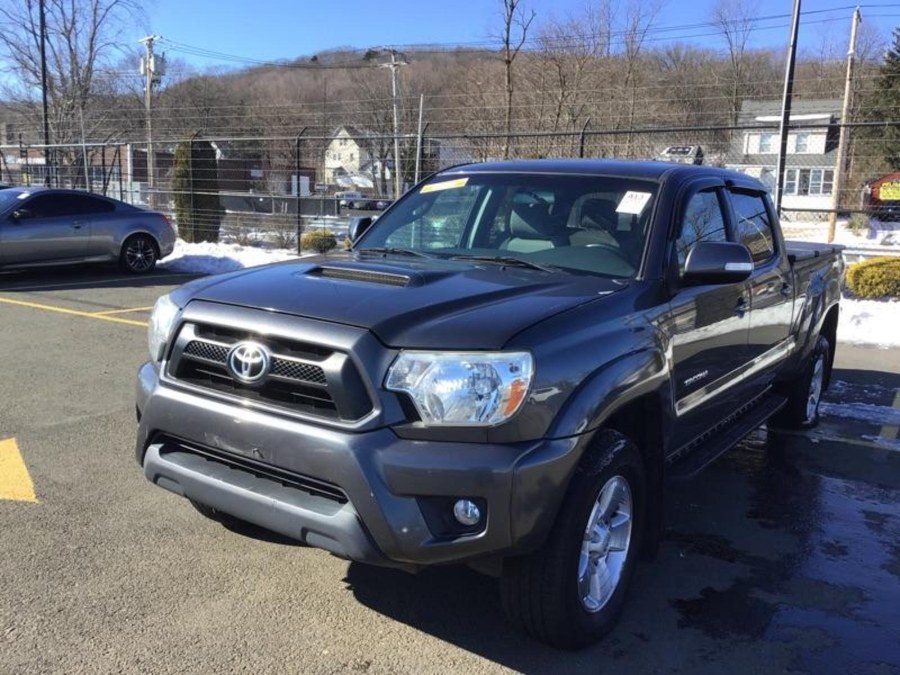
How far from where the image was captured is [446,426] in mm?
2568

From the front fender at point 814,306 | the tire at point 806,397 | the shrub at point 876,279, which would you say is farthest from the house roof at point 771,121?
the tire at point 806,397

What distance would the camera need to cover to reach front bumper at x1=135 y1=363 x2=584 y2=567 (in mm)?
2518

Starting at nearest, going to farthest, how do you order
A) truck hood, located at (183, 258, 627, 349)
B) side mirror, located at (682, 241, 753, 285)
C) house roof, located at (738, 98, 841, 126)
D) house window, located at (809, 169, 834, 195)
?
truck hood, located at (183, 258, 627, 349)
side mirror, located at (682, 241, 753, 285)
house roof, located at (738, 98, 841, 126)
house window, located at (809, 169, 834, 195)

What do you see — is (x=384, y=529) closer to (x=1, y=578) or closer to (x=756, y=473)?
(x=1, y=578)

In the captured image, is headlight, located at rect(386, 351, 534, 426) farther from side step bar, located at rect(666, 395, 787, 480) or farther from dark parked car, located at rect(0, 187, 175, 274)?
dark parked car, located at rect(0, 187, 175, 274)

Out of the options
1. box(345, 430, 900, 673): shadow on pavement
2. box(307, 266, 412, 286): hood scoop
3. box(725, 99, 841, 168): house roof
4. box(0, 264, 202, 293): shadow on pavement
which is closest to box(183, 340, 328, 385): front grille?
box(307, 266, 412, 286): hood scoop

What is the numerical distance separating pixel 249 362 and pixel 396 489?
721 mm

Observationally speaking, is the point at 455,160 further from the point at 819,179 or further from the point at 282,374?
the point at 819,179

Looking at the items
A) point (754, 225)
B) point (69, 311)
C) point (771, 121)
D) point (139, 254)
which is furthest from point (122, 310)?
point (771, 121)

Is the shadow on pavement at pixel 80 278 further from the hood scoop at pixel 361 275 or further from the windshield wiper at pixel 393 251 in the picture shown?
the hood scoop at pixel 361 275

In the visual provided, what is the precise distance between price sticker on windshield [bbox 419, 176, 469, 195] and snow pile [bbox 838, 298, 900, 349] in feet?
22.4

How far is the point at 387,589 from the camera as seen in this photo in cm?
340

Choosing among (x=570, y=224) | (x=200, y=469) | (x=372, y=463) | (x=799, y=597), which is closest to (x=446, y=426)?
(x=372, y=463)

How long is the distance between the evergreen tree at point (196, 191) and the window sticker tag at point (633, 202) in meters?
16.7
